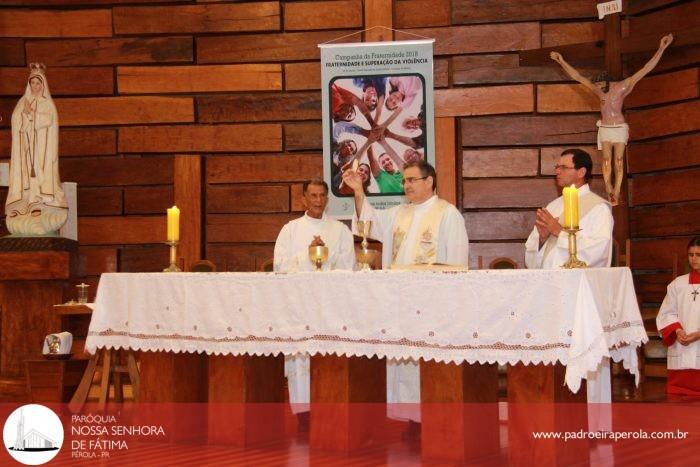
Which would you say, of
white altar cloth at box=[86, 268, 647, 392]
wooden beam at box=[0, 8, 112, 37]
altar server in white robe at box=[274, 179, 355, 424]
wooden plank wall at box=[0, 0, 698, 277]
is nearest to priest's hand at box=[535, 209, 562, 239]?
white altar cloth at box=[86, 268, 647, 392]

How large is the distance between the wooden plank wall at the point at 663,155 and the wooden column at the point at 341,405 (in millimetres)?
4283

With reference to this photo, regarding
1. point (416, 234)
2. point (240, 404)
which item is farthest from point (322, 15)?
point (240, 404)

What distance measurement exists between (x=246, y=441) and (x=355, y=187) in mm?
1548

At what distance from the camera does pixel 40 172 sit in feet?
28.6

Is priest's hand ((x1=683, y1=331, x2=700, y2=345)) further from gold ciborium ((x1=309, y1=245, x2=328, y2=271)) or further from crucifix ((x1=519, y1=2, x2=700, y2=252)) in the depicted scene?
gold ciborium ((x1=309, y1=245, x2=328, y2=271))

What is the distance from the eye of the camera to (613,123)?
8.20 meters

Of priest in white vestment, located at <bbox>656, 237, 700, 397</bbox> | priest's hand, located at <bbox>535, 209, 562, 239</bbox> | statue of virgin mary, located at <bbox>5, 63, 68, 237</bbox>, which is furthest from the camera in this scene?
statue of virgin mary, located at <bbox>5, 63, 68, 237</bbox>

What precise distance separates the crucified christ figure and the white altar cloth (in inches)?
127

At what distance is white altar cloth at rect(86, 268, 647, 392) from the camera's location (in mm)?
4426

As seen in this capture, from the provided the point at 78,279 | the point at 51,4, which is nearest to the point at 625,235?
the point at 78,279

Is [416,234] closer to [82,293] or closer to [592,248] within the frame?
[592,248]

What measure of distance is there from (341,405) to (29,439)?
1585 mm

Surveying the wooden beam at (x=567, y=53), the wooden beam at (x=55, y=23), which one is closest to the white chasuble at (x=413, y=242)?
the wooden beam at (x=567, y=53)

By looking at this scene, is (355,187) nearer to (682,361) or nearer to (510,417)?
(510,417)
